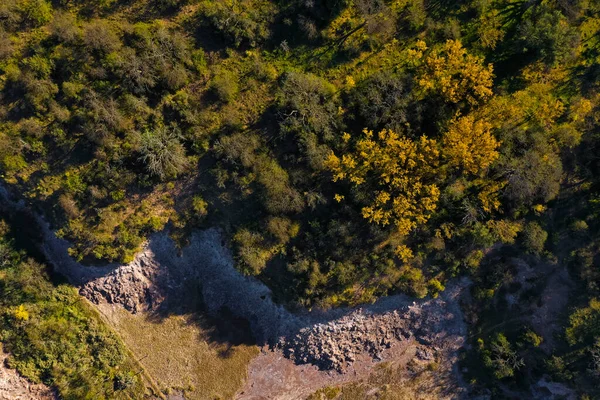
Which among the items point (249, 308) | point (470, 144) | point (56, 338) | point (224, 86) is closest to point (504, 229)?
point (470, 144)

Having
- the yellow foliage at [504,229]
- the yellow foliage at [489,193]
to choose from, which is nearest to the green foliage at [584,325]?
the yellow foliage at [504,229]

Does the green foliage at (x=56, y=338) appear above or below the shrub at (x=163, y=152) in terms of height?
below

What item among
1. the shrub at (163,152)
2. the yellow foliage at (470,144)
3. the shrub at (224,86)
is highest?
the shrub at (224,86)

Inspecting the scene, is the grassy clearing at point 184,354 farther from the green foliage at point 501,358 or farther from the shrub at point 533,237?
the shrub at point 533,237

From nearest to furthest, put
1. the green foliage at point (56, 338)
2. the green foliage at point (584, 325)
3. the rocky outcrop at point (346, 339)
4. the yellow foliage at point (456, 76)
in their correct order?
the yellow foliage at point (456, 76)
the green foliage at point (584, 325)
the green foliage at point (56, 338)
the rocky outcrop at point (346, 339)

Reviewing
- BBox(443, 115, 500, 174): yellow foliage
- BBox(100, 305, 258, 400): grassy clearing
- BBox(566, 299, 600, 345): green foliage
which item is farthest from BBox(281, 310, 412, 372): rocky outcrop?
BBox(443, 115, 500, 174): yellow foliage

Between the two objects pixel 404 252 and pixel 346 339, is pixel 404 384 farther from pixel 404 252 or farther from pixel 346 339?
pixel 404 252
